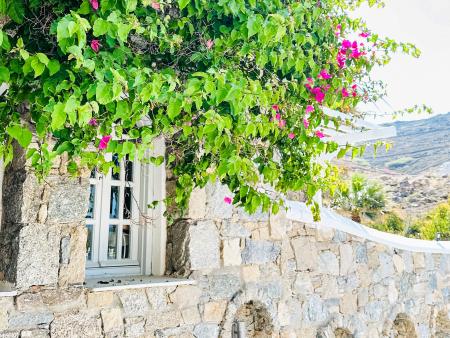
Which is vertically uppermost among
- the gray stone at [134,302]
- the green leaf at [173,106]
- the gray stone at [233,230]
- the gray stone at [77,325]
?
the green leaf at [173,106]

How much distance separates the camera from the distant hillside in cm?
2700

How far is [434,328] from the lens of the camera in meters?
5.56

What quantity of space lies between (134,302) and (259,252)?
1132 millimetres

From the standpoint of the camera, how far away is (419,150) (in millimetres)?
30297

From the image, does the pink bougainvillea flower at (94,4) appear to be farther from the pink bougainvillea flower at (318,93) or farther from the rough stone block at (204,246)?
the rough stone block at (204,246)

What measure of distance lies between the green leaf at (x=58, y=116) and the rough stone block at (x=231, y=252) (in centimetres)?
203

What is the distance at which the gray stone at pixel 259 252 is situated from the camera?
3604 millimetres

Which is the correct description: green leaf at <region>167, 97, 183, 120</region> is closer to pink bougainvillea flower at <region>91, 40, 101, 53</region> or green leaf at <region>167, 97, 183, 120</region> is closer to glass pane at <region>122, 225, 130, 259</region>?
pink bougainvillea flower at <region>91, 40, 101, 53</region>

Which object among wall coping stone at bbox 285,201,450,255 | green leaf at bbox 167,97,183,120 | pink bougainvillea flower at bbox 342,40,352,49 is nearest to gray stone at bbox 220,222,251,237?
wall coping stone at bbox 285,201,450,255

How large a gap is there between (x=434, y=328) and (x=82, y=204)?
4.65m

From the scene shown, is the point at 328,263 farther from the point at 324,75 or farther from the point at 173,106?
the point at 173,106

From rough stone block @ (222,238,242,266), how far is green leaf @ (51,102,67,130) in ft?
6.67

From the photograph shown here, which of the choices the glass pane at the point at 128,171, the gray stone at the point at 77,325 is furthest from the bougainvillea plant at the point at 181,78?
the gray stone at the point at 77,325

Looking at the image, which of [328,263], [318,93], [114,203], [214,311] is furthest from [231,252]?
[318,93]
